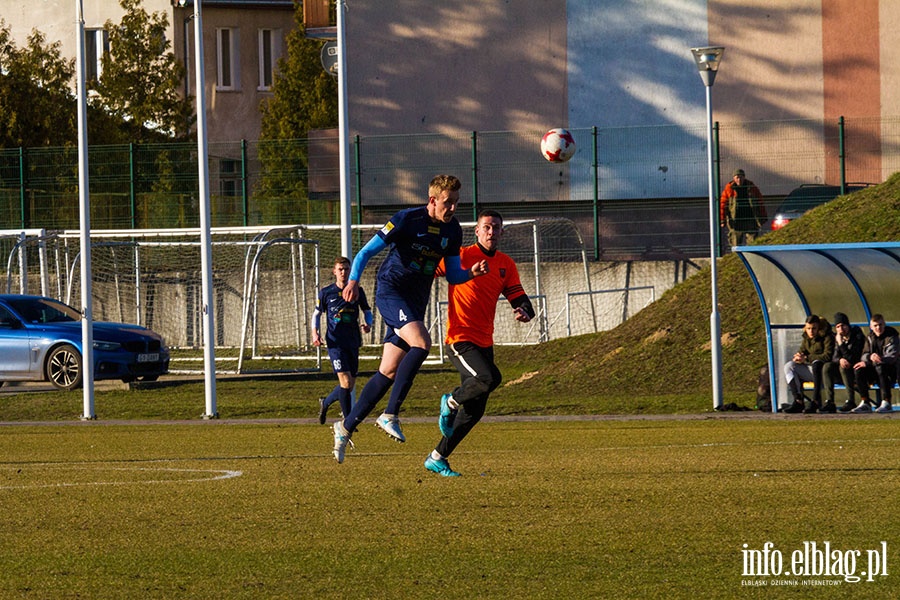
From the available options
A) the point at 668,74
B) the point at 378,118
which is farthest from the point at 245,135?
the point at 668,74

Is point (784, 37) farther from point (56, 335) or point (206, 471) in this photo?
point (206, 471)

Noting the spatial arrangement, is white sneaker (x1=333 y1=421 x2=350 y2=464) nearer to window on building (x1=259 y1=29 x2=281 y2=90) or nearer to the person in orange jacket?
the person in orange jacket

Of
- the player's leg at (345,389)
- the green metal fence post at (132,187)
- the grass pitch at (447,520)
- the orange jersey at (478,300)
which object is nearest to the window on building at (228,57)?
the green metal fence post at (132,187)

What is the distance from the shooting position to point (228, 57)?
56.5m

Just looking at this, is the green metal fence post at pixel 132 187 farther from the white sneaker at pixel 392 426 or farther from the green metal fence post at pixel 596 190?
the white sneaker at pixel 392 426

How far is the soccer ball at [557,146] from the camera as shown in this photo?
25.0m

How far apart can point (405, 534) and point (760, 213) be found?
22.1m

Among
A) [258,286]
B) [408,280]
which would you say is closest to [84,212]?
[408,280]

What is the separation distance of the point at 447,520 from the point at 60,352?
17.4m

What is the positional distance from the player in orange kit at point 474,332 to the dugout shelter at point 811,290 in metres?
8.06

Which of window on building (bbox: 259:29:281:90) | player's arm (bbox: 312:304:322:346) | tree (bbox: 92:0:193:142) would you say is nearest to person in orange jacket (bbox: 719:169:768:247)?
player's arm (bbox: 312:304:322:346)

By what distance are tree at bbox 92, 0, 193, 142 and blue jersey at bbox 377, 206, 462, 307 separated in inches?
1519

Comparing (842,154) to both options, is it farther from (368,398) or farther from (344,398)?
(368,398)

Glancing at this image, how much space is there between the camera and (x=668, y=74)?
35.5m
